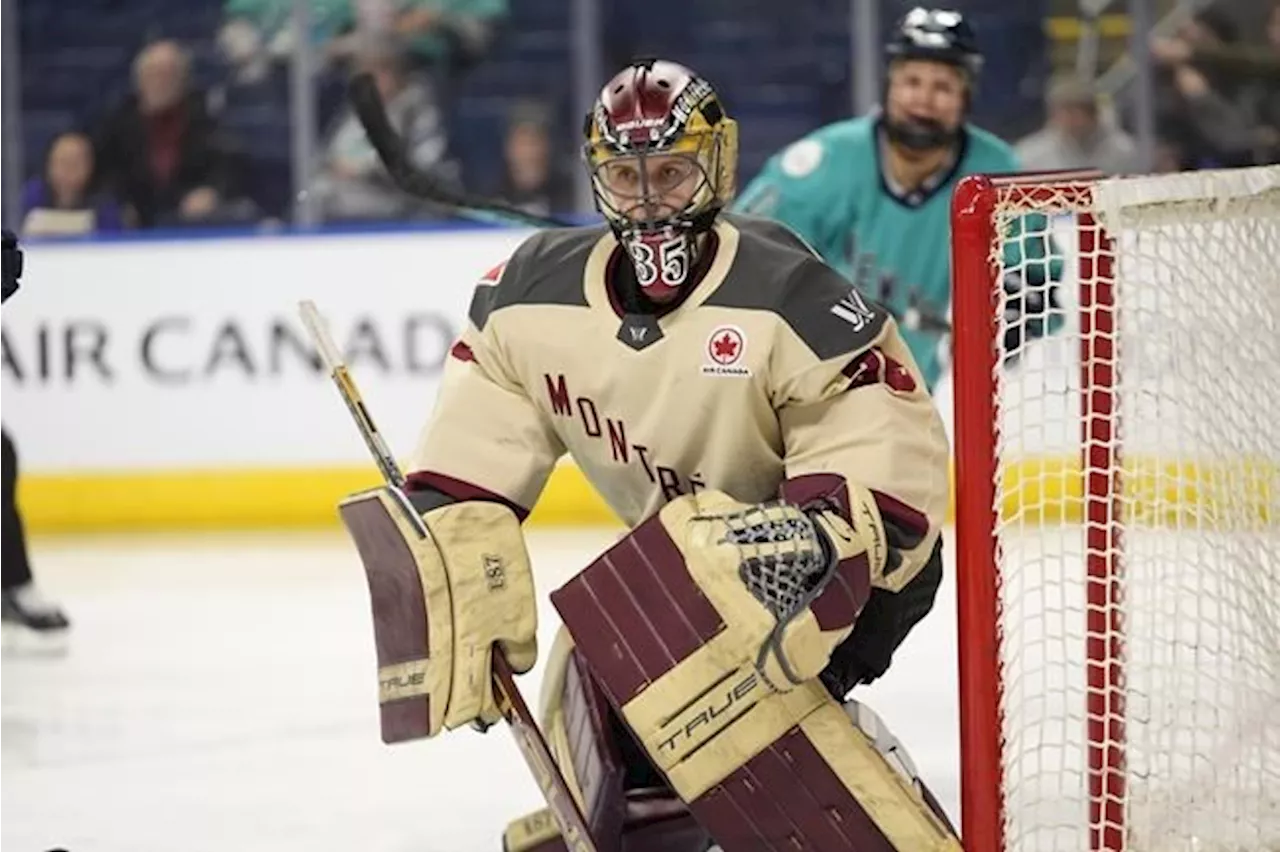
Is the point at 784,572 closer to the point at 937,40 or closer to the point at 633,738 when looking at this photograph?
the point at 633,738

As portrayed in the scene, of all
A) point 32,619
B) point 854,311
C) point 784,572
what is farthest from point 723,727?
point 32,619

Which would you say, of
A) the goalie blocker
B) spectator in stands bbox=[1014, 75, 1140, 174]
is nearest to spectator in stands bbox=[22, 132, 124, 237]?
spectator in stands bbox=[1014, 75, 1140, 174]

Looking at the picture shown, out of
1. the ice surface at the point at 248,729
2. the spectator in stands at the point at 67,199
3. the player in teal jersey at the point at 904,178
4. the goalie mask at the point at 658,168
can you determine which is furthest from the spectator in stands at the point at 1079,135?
the goalie mask at the point at 658,168

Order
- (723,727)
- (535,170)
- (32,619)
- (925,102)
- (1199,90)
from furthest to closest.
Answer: (535,170), (1199,90), (32,619), (925,102), (723,727)

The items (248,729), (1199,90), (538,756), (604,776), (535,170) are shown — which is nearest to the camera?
(538,756)

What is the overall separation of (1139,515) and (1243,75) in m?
3.74

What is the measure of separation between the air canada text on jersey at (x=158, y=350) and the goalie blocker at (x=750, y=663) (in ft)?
12.7

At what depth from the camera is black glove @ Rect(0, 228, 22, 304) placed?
257 cm

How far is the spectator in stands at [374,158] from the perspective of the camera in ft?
21.0

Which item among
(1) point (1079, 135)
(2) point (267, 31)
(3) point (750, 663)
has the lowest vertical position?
(3) point (750, 663)

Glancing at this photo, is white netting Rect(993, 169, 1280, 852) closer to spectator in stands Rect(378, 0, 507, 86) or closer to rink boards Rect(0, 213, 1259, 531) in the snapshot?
rink boards Rect(0, 213, 1259, 531)

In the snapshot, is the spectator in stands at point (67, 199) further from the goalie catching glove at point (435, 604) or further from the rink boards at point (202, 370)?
the goalie catching glove at point (435, 604)

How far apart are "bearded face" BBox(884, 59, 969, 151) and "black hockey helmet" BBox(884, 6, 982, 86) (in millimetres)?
13

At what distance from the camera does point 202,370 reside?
630cm
